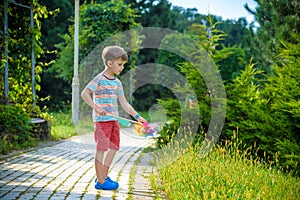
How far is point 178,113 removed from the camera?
834cm

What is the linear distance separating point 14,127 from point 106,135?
14.6ft

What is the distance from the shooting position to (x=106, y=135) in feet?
17.4

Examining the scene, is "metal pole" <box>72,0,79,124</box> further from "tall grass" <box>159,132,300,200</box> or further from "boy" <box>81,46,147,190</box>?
"boy" <box>81,46,147,190</box>

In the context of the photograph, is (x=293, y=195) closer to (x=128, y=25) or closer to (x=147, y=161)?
(x=147, y=161)

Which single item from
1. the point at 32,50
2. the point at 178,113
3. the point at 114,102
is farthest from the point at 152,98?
the point at 114,102

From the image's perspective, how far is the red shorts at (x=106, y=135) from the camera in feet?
17.4

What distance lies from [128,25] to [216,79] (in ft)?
32.3

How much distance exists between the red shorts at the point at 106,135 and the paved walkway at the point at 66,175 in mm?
534

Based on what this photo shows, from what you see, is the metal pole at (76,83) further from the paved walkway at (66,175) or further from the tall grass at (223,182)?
the tall grass at (223,182)

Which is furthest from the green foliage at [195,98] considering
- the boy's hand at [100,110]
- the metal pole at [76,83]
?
the metal pole at [76,83]

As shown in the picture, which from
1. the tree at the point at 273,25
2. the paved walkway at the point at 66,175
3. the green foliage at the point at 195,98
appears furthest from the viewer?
the tree at the point at 273,25

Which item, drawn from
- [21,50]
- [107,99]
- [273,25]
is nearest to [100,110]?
[107,99]

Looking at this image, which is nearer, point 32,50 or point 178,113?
point 178,113

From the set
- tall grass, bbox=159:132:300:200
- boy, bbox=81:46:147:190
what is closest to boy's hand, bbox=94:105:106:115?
boy, bbox=81:46:147:190
